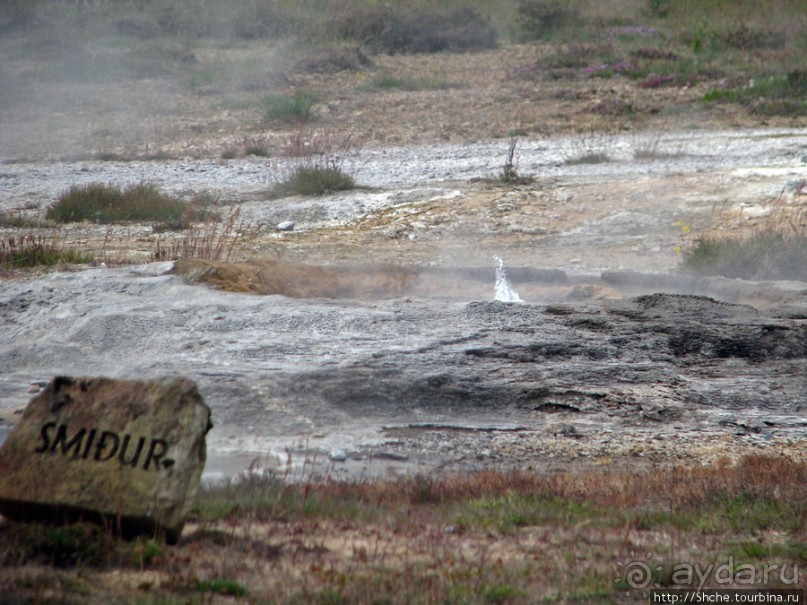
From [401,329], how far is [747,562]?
3544 millimetres

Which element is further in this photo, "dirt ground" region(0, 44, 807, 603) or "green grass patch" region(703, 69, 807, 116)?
"green grass patch" region(703, 69, 807, 116)

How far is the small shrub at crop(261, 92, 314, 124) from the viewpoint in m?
19.7

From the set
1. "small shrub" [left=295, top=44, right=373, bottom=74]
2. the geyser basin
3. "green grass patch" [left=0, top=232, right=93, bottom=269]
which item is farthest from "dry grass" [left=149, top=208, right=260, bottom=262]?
"small shrub" [left=295, top=44, right=373, bottom=74]

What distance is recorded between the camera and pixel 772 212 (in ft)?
37.7

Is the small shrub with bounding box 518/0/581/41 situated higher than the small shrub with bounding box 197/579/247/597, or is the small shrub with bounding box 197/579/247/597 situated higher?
the small shrub with bounding box 518/0/581/41

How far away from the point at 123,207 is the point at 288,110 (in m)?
7.55

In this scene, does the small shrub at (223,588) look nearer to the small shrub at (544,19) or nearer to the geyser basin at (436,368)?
the geyser basin at (436,368)

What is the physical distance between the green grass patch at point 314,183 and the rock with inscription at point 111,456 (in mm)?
9890

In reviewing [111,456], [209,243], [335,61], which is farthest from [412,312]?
[335,61]

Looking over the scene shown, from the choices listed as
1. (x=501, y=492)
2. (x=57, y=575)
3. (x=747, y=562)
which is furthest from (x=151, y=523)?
(x=747, y=562)

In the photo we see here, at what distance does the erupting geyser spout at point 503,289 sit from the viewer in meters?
9.11

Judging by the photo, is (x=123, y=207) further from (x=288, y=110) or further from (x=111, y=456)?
(x=111, y=456)

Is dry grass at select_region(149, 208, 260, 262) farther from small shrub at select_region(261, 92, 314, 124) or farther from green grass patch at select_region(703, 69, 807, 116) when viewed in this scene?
green grass patch at select_region(703, 69, 807, 116)

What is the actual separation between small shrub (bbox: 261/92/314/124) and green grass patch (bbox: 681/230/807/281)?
1122cm
